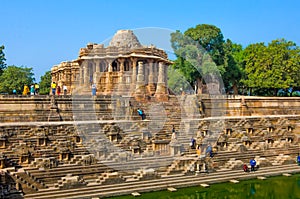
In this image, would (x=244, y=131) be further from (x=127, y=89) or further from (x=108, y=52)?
(x=108, y=52)

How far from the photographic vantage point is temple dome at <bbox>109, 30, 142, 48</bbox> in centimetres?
2762

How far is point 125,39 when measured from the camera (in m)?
27.9

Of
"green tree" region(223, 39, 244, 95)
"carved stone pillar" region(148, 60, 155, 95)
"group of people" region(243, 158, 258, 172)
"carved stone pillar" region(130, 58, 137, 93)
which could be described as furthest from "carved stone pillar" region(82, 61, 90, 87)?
"green tree" region(223, 39, 244, 95)

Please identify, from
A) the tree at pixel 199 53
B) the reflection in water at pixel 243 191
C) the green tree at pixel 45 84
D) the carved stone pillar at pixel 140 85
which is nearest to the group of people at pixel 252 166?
the reflection in water at pixel 243 191

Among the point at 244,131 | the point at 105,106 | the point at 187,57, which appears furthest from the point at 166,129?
the point at 187,57

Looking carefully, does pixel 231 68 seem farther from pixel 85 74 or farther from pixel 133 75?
pixel 85 74

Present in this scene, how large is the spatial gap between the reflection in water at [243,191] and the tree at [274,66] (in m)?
18.2

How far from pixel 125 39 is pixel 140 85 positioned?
24.1ft

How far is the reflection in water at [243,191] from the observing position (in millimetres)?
12523

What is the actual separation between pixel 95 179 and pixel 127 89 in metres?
10.7

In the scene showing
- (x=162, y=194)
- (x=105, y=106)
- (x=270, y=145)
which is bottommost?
(x=162, y=194)

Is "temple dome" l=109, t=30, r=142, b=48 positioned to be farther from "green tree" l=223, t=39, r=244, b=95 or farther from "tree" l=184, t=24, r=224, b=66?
"green tree" l=223, t=39, r=244, b=95

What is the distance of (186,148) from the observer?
1586 cm

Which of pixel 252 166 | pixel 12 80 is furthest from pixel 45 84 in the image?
pixel 252 166
